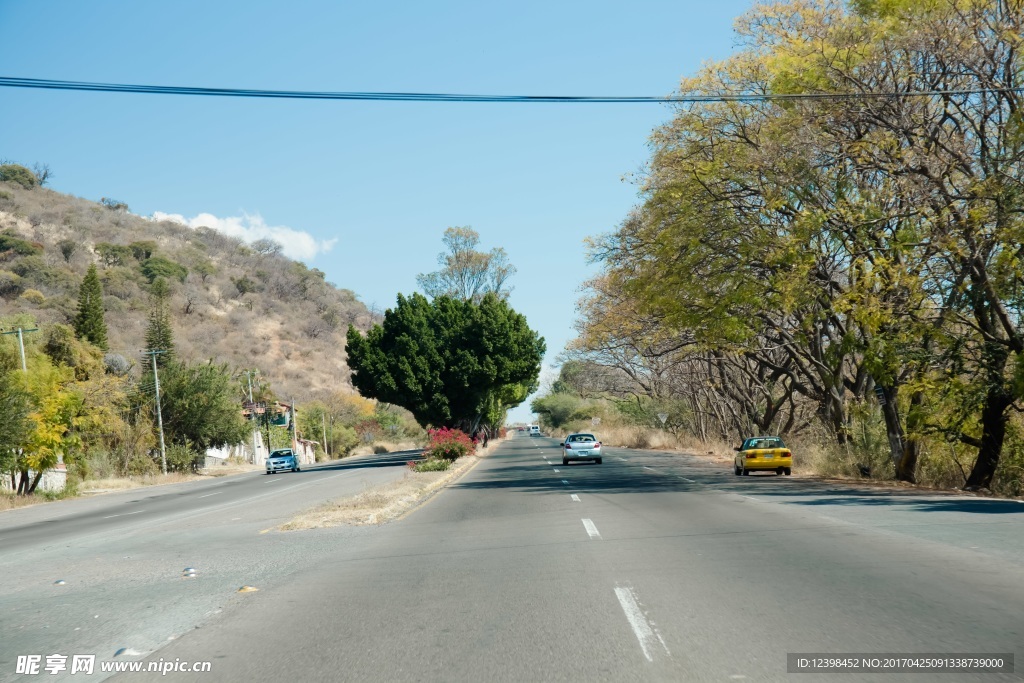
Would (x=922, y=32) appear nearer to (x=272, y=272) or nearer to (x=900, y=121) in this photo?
(x=900, y=121)

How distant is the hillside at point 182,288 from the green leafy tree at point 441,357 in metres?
45.3

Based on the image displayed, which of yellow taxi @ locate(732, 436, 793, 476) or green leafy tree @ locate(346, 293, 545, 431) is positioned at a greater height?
green leafy tree @ locate(346, 293, 545, 431)

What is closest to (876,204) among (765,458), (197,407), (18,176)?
(765,458)

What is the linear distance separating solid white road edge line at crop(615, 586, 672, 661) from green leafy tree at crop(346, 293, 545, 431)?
47.6 metres

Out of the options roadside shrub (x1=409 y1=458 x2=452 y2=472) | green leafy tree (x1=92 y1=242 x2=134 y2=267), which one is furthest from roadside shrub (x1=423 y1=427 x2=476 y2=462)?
green leafy tree (x1=92 y1=242 x2=134 y2=267)

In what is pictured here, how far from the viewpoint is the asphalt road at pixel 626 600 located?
22.2 ft

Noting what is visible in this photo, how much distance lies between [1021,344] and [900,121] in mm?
5742

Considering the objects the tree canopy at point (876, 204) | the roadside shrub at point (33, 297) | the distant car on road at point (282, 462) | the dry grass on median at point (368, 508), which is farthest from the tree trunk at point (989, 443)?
the roadside shrub at point (33, 297)

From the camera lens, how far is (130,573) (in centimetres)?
1270

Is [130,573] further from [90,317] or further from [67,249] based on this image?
[67,249]

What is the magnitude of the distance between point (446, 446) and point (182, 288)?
320 ft

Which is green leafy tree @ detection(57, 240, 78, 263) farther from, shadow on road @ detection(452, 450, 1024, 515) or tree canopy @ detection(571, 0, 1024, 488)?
tree canopy @ detection(571, 0, 1024, 488)

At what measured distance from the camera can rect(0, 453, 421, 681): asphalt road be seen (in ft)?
27.5

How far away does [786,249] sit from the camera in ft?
77.3
